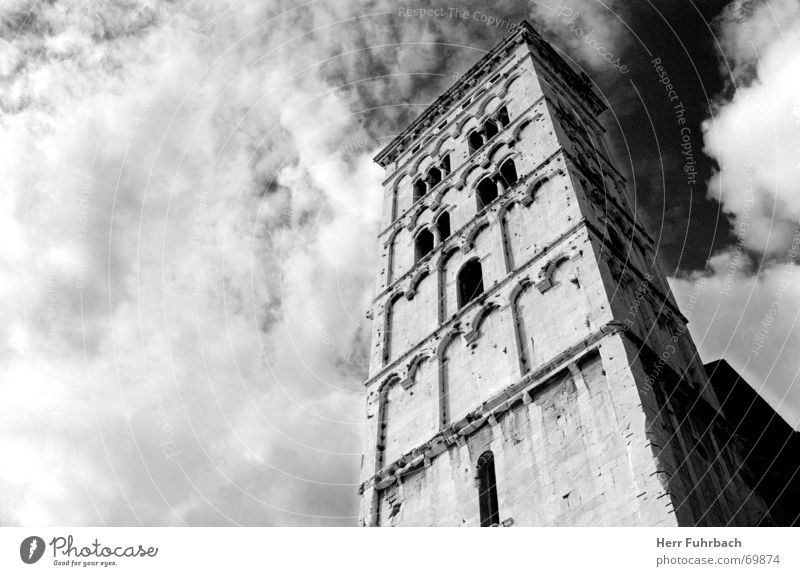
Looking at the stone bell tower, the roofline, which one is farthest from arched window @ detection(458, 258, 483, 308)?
the roofline

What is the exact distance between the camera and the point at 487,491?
1352cm

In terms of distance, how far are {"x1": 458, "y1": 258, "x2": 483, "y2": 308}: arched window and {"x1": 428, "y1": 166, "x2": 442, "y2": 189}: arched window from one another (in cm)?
801

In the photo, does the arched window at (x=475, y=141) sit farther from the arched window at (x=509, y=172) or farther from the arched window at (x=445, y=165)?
the arched window at (x=509, y=172)

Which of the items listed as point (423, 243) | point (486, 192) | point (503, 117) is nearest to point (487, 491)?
point (423, 243)

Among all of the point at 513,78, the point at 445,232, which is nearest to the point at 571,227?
the point at 445,232

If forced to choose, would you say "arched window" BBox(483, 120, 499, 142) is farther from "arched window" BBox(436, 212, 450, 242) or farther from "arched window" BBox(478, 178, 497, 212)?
"arched window" BBox(436, 212, 450, 242)

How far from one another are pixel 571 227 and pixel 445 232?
702cm

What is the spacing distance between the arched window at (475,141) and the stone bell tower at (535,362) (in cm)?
71

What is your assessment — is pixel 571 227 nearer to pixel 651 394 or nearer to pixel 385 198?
pixel 651 394

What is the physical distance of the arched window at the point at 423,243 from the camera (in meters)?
23.7

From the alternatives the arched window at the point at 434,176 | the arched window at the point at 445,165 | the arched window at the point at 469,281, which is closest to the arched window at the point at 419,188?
the arched window at the point at 434,176

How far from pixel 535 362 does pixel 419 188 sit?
14730 millimetres
